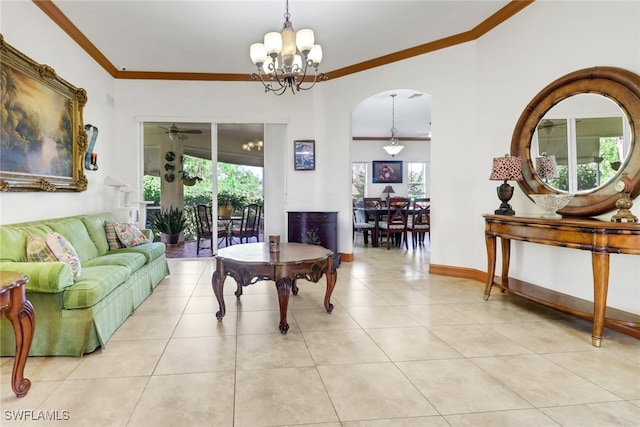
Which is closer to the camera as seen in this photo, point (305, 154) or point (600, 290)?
point (600, 290)

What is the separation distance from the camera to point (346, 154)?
225 inches

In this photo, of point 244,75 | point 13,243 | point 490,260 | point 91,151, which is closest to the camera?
point 13,243

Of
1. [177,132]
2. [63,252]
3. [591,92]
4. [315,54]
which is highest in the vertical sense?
[315,54]

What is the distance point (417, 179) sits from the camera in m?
11.0

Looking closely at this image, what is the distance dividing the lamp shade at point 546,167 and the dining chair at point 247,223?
4222 mm

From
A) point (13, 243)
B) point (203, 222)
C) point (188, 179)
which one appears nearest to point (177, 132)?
point (188, 179)

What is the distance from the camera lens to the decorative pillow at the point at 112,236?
13.4 feet

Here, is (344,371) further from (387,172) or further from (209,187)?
(387,172)

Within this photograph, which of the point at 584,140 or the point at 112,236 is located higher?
the point at 584,140

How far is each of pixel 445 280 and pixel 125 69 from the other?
558cm

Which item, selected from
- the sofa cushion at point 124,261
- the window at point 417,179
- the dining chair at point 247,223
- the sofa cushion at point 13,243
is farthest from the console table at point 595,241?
the window at point 417,179

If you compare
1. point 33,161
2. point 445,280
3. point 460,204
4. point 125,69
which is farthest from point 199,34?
point 445,280

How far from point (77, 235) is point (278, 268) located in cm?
216

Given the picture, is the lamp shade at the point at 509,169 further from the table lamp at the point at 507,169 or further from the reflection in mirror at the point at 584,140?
the reflection in mirror at the point at 584,140
